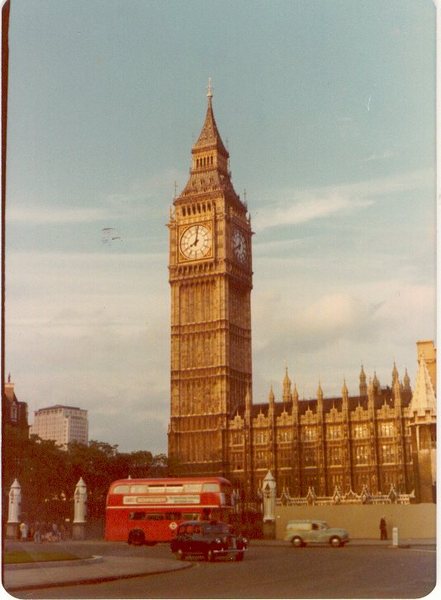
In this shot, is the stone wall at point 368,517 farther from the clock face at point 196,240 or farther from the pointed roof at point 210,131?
the clock face at point 196,240

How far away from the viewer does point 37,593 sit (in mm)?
15797

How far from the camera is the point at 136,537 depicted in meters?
24.6

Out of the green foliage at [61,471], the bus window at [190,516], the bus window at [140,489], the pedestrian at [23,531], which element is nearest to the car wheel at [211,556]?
the bus window at [190,516]

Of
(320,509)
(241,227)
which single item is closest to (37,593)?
(320,509)

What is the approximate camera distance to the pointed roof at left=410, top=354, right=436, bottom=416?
98.9 feet

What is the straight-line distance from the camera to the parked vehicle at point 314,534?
23.5m

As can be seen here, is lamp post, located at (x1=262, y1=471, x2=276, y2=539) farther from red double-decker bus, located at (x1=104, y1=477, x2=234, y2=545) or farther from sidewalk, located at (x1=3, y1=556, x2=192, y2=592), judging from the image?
sidewalk, located at (x1=3, y1=556, x2=192, y2=592)

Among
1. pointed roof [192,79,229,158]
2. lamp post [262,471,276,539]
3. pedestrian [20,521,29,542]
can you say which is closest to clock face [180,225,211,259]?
pointed roof [192,79,229,158]

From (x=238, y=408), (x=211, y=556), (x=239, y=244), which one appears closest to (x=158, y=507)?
(x=211, y=556)

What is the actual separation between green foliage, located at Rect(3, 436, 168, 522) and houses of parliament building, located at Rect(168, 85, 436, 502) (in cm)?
2163

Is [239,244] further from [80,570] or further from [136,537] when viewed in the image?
[80,570]

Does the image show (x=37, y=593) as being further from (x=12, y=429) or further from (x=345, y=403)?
(x=345, y=403)

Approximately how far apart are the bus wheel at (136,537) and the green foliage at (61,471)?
6.58ft

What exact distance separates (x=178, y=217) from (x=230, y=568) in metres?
35.0
